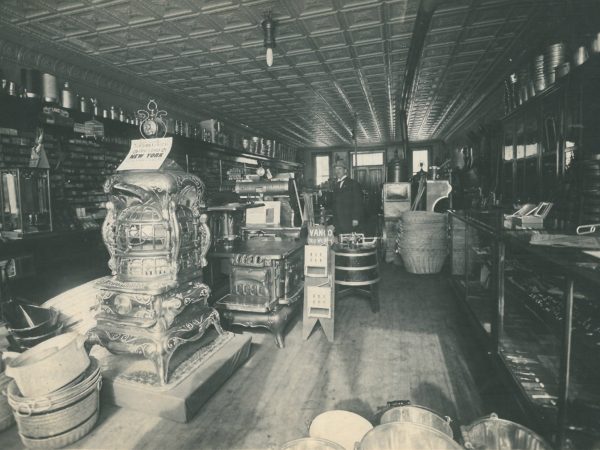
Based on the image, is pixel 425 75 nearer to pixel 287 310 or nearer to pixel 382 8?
pixel 382 8

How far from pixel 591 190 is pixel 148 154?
3.24m

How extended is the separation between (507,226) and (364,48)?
4.11 meters

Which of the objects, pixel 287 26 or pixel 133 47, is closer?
pixel 287 26

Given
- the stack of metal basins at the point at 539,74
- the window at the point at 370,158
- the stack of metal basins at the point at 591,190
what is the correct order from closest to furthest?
the stack of metal basins at the point at 591,190 < the stack of metal basins at the point at 539,74 < the window at the point at 370,158

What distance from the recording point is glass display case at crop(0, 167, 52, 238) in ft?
12.8

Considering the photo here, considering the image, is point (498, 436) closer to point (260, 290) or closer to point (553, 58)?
point (260, 290)

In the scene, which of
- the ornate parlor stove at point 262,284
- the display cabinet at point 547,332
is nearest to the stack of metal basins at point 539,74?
the display cabinet at point 547,332

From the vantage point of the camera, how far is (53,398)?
200cm

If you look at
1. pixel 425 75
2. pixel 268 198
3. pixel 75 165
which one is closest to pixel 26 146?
pixel 75 165

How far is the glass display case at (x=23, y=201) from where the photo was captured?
12.8 ft

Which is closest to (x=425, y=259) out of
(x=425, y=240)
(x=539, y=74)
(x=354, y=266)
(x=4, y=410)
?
(x=425, y=240)

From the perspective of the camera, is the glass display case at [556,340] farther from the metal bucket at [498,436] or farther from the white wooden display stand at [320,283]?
the white wooden display stand at [320,283]

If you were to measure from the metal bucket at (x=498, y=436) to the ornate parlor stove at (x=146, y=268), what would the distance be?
1828mm

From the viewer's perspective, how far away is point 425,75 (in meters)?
6.86
